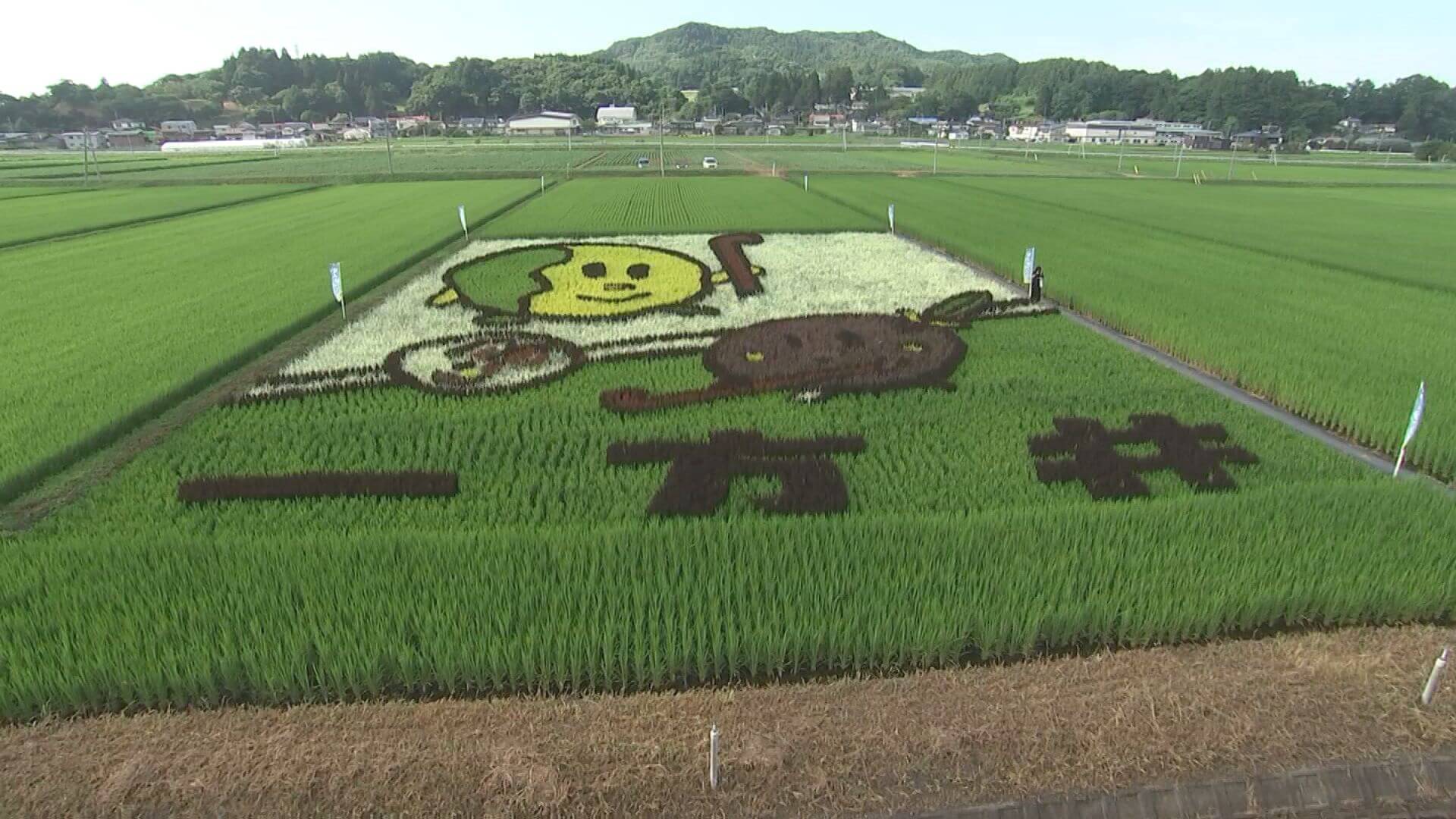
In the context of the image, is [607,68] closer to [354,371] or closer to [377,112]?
[377,112]

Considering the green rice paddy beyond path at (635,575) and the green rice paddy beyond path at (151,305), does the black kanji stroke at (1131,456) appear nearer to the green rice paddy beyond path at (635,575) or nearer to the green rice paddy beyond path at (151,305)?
the green rice paddy beyond path at (635,575)

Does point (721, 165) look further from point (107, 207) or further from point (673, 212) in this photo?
point (107, 207)

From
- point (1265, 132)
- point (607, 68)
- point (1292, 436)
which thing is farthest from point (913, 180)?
point (607, 68)

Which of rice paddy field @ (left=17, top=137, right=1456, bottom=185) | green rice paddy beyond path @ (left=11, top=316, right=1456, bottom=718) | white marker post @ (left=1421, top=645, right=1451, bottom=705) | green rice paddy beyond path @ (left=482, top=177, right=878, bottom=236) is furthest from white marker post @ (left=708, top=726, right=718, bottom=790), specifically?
rice paddy field @ (left=17, top=137, right=1456, bottom=185)

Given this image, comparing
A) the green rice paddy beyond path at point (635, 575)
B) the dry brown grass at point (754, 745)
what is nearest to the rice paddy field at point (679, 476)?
the green rice paddy beyond path at point (635, 575)

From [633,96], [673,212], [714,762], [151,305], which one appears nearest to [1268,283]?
[714,762]
